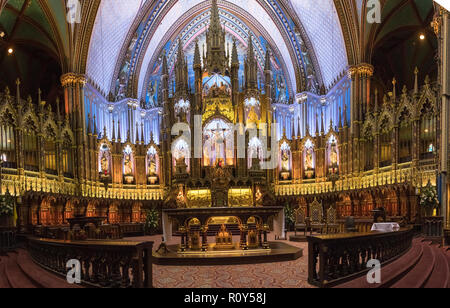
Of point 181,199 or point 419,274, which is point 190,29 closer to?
point 181,199

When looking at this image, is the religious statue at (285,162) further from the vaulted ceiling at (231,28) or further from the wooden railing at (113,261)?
the wooden railing at (113,261)

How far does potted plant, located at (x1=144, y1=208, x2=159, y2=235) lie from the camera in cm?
1909

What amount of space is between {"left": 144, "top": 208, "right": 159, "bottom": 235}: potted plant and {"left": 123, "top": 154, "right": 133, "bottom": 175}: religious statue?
319cm

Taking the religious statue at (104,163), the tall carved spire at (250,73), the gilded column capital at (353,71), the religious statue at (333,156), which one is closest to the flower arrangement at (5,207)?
the religious statue at (104,163)

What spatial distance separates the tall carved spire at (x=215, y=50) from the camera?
853 inches

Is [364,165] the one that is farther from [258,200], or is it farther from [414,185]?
[258,200]

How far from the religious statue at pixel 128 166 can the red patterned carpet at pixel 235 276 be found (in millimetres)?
13875

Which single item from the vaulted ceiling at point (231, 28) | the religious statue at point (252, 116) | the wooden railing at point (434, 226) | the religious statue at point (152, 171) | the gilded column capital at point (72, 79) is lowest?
the wooden railing at point (434, 226)

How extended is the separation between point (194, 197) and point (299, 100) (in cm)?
987

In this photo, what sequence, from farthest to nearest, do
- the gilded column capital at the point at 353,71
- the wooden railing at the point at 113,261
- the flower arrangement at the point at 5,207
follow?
the gilded column capital at the point at 353,71 < the flower arrangement at the point at 5,207 < the wooden railing at the point at 113,261

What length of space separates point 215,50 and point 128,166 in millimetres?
9601

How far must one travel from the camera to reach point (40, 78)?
77.4 ft

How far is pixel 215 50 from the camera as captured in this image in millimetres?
21750
